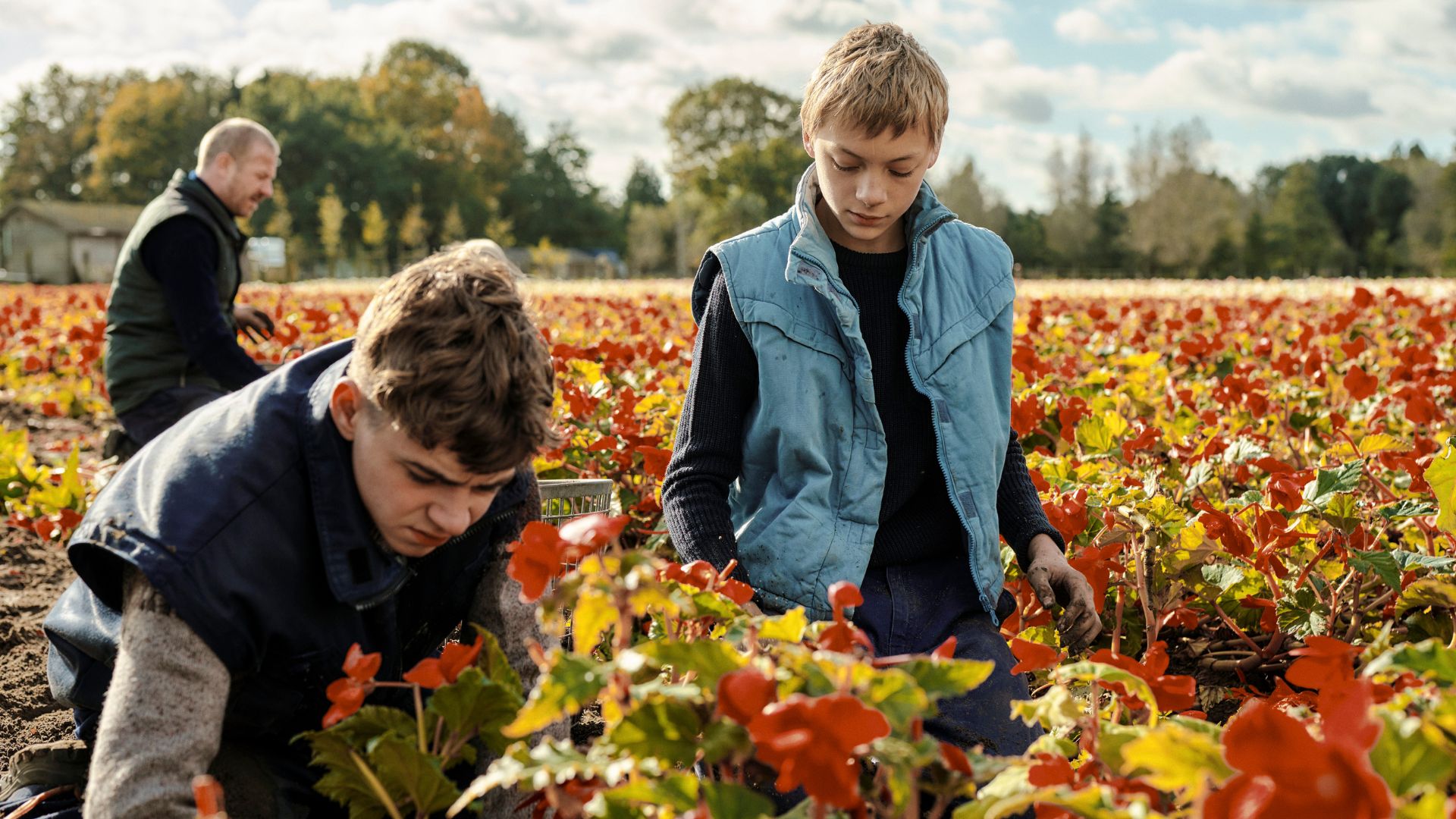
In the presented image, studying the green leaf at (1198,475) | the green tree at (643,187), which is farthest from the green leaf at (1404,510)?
the green tree at (643,187)

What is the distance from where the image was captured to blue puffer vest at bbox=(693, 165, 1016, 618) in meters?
2.18

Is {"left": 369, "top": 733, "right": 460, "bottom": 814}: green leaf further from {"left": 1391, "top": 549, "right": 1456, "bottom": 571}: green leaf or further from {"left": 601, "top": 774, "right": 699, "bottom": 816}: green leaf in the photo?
{"left": 1391, "top": 549, "right": 1456, "bottom": 571}: green leaf

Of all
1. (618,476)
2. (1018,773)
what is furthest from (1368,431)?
(1018,773)

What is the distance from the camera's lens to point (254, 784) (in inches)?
71.2

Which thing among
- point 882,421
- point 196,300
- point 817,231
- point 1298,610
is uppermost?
point 817,231

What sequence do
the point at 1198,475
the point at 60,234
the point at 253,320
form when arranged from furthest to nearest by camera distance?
the point at 60,234, the point at 253,320, the point at 1198,475

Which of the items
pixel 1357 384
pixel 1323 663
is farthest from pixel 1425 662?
pixel 1357 384

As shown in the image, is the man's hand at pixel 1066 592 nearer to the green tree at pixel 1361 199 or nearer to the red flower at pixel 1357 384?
the red flower at pixel 1357 384

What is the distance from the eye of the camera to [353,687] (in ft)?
4.23

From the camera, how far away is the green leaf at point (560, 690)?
1.00 meters

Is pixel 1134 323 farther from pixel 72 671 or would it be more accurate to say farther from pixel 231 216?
pixel 72 671

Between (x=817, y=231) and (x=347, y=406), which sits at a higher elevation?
(x=817, y=231)

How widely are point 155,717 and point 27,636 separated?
2688 millimetres

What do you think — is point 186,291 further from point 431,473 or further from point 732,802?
point 732,802
